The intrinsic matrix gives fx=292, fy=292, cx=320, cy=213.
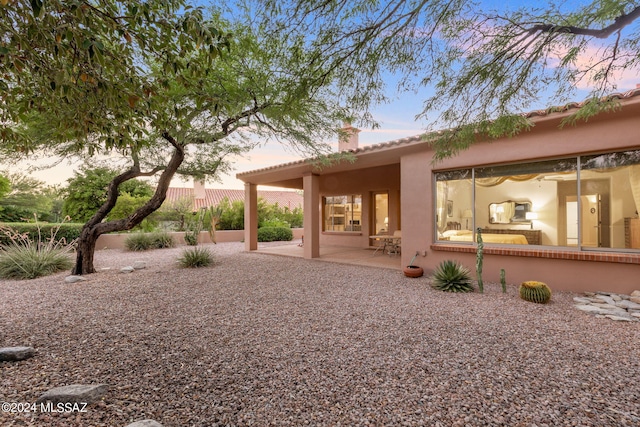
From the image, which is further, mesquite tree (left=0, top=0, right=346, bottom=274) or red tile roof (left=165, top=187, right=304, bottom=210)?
red tile roof (left=165, top=187, right=304, bottom=210)

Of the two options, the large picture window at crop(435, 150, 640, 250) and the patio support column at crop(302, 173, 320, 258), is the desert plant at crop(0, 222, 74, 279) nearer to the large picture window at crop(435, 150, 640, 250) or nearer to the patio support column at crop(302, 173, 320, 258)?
the patio support column at crop(302, 173, 320, 258)

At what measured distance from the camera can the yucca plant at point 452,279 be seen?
5.41 meters

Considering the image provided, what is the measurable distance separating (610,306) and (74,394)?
21.5ft

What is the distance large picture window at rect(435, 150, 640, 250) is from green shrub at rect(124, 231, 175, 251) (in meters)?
11.3

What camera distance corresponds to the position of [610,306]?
4387mm

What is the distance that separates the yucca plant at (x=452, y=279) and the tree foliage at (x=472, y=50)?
2.65 metres

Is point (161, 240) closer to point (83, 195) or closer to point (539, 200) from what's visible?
point (83, 195)

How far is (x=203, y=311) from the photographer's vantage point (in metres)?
4.32

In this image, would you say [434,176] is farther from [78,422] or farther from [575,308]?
[78,422]

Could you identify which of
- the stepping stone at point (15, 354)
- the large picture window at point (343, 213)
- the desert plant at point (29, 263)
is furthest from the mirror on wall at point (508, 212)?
the desert plant at point (29, 263)

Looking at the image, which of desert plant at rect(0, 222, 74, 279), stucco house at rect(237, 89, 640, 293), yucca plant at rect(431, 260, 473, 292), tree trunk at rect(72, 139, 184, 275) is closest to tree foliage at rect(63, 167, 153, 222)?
desert plant at rect(0, 222, 74, 279)

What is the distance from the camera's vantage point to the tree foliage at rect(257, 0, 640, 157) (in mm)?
3156

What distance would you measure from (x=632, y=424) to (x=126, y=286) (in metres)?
7.19

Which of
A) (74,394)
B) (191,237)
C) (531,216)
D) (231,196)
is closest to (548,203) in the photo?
(531,216)
